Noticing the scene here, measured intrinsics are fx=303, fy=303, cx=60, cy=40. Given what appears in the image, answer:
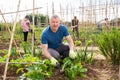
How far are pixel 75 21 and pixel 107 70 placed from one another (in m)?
11.1

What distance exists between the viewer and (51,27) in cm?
581

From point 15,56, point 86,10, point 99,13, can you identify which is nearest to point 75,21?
point 86,10

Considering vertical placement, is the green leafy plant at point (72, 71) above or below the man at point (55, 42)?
below

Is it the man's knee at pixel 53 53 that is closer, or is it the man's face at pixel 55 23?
the man's face at pixel 55 23

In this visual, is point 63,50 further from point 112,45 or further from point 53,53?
point 112,45

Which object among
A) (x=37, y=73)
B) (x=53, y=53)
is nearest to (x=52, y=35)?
(x=53, y=53)

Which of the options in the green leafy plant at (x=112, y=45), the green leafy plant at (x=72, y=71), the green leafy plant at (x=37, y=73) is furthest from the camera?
the green leafy plant at (x=112, y=45)

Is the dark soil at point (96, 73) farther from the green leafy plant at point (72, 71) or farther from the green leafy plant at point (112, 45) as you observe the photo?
the green leafy plant at point (112, 45)

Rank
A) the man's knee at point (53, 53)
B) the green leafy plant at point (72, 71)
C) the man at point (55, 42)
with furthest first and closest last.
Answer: the man's knee at point (53, 53) → the man at point (55, 42) → the green leafy plant at point (72, 71)

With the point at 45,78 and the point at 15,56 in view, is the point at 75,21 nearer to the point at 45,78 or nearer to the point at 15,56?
the point at 15,56

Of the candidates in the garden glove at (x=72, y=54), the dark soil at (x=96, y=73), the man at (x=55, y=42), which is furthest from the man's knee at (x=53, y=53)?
the dark soil at (x=96, y=73)

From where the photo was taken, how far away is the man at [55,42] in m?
5.68

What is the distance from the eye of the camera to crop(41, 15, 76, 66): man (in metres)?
5.68

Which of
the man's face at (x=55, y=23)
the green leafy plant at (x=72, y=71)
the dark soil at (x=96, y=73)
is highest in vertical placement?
Answer: the man's face at (x=55, y=23)
